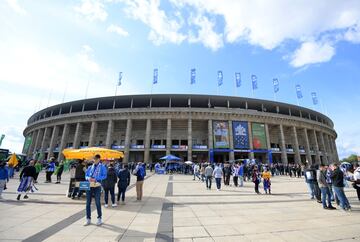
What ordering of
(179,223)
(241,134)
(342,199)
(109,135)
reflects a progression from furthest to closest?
(109,135), (241,134), (342,199), (179,223)

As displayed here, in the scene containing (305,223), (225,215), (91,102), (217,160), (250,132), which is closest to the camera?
(305,223)

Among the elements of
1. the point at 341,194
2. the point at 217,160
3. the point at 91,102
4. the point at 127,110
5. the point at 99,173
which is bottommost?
the point at 341,194

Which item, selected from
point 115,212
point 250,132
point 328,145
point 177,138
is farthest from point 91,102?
point 328,145

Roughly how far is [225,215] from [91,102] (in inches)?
2026

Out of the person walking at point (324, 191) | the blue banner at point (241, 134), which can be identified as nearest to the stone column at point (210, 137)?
the blue banner at point (241, 134)

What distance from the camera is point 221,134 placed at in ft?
137

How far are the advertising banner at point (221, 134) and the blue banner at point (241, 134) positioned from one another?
1760 mm

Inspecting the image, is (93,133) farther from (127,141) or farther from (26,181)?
(26,181)

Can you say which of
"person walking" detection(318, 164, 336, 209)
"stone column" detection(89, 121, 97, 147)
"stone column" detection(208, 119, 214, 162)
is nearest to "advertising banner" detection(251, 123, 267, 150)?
"stone column" detection(208, 119, 214, 162)

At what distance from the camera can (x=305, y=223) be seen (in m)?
5.67

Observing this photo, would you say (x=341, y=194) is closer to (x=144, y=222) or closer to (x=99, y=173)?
(x=144, y=222)

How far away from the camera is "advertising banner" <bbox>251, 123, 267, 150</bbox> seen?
42319 millimetres

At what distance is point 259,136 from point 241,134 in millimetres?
4496

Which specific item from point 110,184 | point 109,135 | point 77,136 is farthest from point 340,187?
point 77,136
